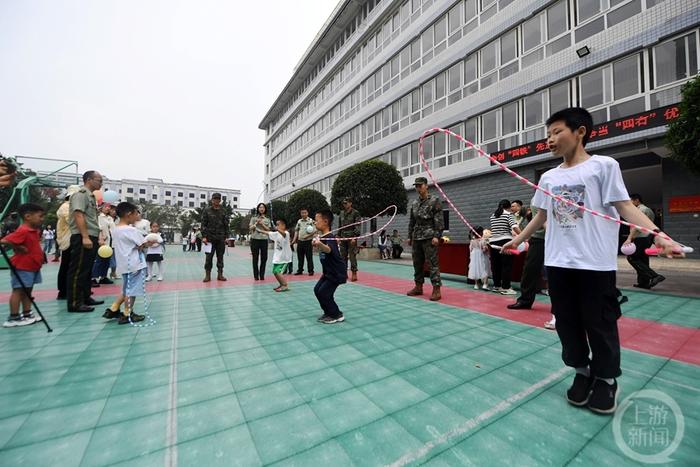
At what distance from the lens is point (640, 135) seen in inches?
393

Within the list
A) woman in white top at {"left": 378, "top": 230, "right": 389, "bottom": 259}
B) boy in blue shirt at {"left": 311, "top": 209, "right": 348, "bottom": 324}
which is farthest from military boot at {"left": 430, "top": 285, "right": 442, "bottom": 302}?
woman in white top at {"left": 378, "top": 230, "right": 389, "bottom": 259}

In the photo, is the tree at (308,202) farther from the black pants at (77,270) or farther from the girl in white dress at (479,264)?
the black pants at (77,270)

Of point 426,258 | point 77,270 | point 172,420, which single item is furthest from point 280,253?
point 172,420

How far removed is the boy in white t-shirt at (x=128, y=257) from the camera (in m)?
3.87

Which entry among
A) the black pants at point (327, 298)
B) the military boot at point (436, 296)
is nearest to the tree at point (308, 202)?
the military boot at point (436, 296)

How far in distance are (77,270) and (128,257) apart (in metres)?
1.33

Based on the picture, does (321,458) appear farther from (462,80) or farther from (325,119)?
(325,119)

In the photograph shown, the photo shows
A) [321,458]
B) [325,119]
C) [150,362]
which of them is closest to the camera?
[321,458]

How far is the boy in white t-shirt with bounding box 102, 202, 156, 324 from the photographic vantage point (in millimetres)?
3871

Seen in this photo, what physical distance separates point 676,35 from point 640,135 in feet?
10.2

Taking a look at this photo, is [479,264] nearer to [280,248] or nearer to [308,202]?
[280,248]

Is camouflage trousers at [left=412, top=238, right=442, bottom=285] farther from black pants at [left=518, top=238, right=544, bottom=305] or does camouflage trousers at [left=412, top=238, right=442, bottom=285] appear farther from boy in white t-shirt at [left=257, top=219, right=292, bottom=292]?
boy in white t-shirt at [left=257, top=219, right=292, bottom=292]

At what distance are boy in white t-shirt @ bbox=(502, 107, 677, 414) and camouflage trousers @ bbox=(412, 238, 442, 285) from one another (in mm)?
3217

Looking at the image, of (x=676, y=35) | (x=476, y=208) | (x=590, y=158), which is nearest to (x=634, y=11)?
(x=676, y=35)
